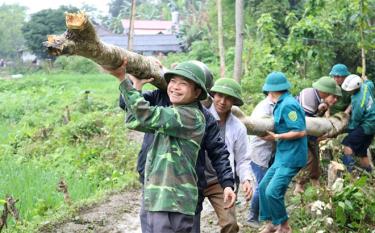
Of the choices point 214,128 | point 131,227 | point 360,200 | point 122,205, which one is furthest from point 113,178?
point 214,128

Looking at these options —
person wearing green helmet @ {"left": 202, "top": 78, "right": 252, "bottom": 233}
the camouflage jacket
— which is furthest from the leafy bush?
the camouflage jacket

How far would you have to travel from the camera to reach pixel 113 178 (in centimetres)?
848

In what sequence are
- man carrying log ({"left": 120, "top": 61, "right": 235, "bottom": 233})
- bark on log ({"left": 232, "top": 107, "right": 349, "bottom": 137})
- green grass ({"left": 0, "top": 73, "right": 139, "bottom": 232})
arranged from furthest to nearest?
green grass ({"left": 0, "top": 73, "right": 139, "bottom": 232}) < bark on log ({"left": 232, "top": 107, "right": 349, "bottom": 137}) < man carrying log ({"left": 120, "top": 61, "right": 235, "bottom": 233})

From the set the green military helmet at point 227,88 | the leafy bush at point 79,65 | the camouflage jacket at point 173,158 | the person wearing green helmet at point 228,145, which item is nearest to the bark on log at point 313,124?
the person wearing green helmet at point 228,145

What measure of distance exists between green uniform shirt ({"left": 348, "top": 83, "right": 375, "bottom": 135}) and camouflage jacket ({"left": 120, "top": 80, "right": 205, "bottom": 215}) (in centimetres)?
329

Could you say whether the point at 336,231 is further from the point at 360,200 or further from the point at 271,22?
the point at 271,22

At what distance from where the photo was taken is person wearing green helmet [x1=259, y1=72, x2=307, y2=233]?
14.6 ft

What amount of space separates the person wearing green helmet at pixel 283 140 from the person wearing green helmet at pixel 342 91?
59.6 inches

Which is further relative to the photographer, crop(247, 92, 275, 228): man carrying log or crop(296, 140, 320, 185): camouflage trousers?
crop(296, 140, 320, 185): camouflage trousers

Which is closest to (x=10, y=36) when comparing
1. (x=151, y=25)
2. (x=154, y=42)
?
(x=151, y=25)

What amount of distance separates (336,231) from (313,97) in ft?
4.43

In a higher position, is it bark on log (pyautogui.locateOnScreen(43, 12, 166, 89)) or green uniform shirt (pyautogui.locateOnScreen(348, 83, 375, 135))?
bark on log (pyautogui.locateOnScreen(43, 12, 166, 89))

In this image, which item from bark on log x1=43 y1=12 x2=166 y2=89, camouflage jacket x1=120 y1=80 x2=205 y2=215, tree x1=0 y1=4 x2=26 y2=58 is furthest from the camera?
tree x1=0 y1=4 x2=26 y2=58

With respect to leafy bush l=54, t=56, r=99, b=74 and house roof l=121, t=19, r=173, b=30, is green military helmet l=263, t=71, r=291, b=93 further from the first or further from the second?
house roof l=121, t=19, r=173, b=30
